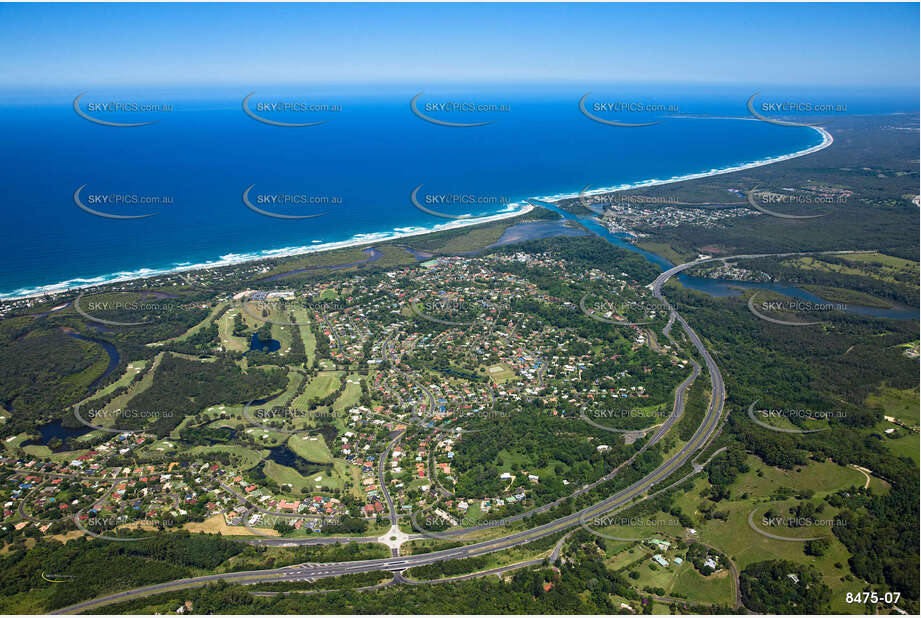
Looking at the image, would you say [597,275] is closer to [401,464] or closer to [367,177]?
[401,464]

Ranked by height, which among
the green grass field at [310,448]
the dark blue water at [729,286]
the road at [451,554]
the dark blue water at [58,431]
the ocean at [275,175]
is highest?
the ocean at [275,175]

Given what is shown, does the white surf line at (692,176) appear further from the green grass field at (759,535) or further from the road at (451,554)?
the green grass field at (759,535)

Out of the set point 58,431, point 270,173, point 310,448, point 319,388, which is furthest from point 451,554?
point 270,173

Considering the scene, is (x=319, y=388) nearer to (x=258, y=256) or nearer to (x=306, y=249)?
(x=258, y=256)

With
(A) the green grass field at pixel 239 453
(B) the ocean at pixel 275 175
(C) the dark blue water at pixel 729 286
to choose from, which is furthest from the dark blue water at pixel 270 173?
(A) the green grass field at pixel 239 453

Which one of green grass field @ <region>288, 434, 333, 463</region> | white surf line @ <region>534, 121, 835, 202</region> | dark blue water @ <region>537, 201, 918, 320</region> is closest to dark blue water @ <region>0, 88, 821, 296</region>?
white surf line @ <region>534, 121, 835, 202</region>
